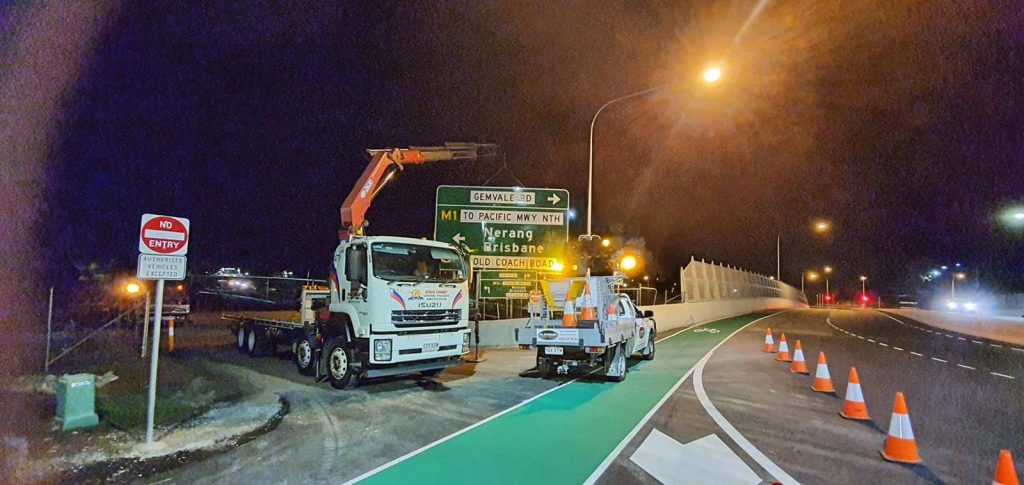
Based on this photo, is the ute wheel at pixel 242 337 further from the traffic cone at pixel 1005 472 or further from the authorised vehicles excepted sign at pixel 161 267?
the traffic cone at pixel 1005 472

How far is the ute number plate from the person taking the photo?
11.5 meters

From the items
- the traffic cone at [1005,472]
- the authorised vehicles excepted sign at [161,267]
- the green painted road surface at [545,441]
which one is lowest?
the green painted road surface at [545,441]

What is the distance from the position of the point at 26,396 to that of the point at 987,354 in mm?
23776

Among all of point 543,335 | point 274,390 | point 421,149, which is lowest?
point 274,390

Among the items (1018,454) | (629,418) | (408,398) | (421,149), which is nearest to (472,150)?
(421,149)

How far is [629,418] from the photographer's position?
8.46 meters

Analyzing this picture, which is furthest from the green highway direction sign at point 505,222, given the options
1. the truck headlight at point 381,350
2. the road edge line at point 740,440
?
the truck headlight at point 381,350

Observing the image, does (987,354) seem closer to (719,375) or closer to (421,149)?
(719,375)

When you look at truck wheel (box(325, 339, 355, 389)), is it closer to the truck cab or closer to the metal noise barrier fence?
the truck cab

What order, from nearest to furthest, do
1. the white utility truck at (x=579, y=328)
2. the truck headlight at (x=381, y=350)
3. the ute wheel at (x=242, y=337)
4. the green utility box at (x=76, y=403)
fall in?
the green utility box at (x=76, y=403), the truck headlight at (x=381, y=350), the white utility truck at (x=579, y=328), the ute wheel at (x=242, y=337)

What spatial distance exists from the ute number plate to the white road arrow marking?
4.16m

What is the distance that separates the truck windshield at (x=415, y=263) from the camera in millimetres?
11094

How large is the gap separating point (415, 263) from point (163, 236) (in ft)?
16.0

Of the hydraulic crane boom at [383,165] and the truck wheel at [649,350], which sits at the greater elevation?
the hydraulic crane boom at [383,165]
